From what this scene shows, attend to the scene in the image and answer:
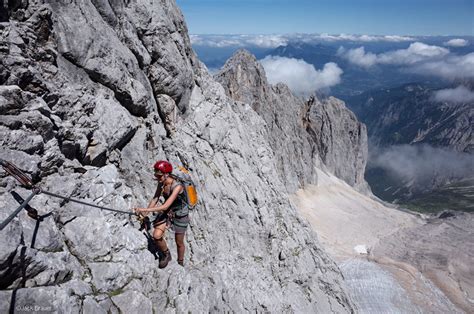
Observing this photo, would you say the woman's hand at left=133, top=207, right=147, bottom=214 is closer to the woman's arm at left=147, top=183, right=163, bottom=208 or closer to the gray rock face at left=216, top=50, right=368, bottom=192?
the woman's arm at left=147, top=183, right=163, bottom=208

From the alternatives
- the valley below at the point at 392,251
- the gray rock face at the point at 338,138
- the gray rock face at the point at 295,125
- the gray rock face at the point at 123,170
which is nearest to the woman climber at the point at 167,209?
the gray rock face at the point at 123,170

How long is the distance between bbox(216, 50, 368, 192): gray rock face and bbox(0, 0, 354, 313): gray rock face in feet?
177

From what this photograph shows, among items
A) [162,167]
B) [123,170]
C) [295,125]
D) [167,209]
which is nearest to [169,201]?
[167,209]

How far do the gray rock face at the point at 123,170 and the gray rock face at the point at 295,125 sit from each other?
177 ft

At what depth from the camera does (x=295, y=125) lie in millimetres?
98438

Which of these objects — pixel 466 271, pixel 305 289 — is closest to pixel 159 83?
pixel 305 289

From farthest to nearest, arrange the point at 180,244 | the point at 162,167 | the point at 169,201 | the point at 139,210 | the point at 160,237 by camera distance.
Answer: the point at 180,244
the point at 160,237
the point at 162,167
the point at 169,201
the point at 139,210

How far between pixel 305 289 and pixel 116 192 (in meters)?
17.1

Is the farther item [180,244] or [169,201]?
[180,244]

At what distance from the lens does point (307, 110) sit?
116 meters

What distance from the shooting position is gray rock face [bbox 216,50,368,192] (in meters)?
84.0

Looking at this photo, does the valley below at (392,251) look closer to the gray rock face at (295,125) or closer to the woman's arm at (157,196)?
the gray rock face at (295,125)

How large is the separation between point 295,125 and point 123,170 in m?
86.1

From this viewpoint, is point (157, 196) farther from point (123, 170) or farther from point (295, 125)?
point (295, 125)
